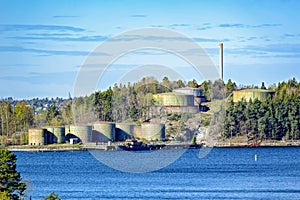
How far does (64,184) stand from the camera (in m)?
43.3

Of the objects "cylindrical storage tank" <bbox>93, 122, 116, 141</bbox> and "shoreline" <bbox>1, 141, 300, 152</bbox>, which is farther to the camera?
"cylindrical storage tank" <bbox>93, 122, 116, 141</bbox>

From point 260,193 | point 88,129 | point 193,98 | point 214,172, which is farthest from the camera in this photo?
point 193,98

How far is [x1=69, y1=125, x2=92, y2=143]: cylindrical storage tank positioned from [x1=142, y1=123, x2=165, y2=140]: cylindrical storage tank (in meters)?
5.23

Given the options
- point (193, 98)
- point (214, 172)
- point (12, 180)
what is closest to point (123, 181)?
point (214, 172)

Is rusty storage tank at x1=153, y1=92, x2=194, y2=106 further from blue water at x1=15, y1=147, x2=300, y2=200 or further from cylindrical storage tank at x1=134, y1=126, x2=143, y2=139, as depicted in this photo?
blue water at x1=15, y1=147, x2=300, y2=200

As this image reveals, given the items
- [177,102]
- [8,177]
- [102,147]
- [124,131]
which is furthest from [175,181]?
[177,102]

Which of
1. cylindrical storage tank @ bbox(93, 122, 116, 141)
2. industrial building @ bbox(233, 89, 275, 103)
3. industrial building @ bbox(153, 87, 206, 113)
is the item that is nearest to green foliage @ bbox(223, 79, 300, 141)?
industrial building @ bbox(153, 87, 206, 113)

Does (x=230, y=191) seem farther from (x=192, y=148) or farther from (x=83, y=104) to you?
(x=83, y=104)

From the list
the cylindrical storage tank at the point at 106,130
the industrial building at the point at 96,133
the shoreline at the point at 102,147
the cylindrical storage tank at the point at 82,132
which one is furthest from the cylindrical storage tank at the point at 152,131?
the cylindrical storage tank at the point at 82,132

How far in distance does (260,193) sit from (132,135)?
5270cm

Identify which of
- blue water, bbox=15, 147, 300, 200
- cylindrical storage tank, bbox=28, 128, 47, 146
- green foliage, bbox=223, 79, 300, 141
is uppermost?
green foliage, bbox=223, 79, 300, 141

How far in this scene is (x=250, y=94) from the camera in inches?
3907

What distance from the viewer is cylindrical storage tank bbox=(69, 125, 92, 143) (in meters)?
87.1

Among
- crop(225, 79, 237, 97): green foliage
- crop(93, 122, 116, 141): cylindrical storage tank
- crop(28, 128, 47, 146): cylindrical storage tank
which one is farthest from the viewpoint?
crop(225, 79, 237, 97): green foliage
